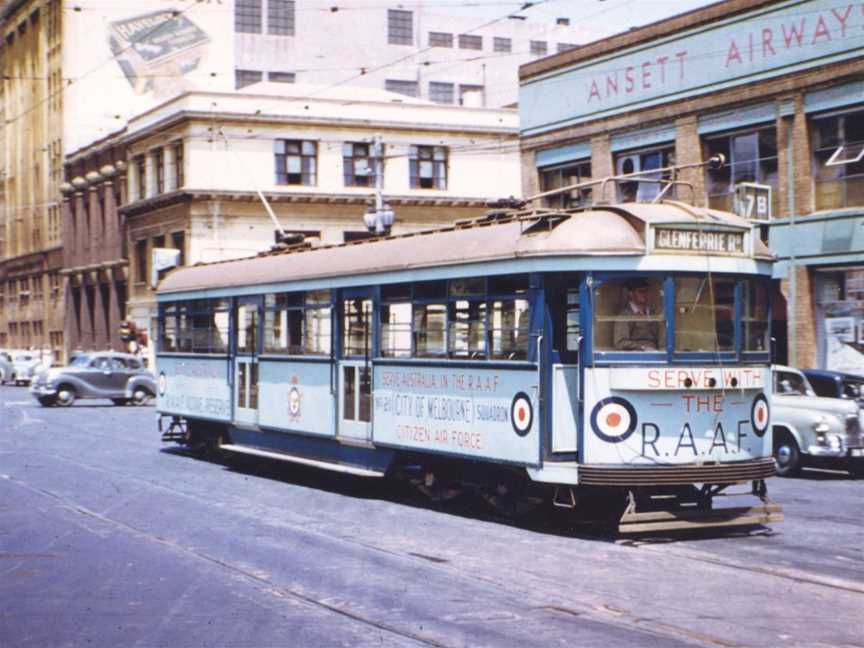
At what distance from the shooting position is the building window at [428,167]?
5688cm

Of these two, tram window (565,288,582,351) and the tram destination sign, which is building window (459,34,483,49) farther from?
tram window (565,288,582,351)

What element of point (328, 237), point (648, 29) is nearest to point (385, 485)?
point (648, 29)

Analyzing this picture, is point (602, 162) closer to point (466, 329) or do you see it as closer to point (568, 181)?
point (568, 181)

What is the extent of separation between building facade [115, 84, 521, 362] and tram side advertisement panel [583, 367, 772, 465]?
38.9m

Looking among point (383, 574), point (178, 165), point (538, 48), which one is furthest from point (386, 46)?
point (383, 574)

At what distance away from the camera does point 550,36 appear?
88062mm

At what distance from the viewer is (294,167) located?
180 feet

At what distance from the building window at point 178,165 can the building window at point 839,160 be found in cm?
3254

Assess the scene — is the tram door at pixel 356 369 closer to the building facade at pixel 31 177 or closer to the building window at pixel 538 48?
the building facade at pixel 31 177

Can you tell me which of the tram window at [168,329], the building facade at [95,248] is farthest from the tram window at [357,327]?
the building facade at [95,248]

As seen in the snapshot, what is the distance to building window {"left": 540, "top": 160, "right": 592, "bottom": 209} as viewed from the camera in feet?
108

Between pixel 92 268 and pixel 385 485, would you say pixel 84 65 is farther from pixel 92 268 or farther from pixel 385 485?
pixel 385 485

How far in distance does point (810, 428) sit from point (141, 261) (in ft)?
146

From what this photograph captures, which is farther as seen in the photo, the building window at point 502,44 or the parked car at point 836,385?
the building window at point 502,44
